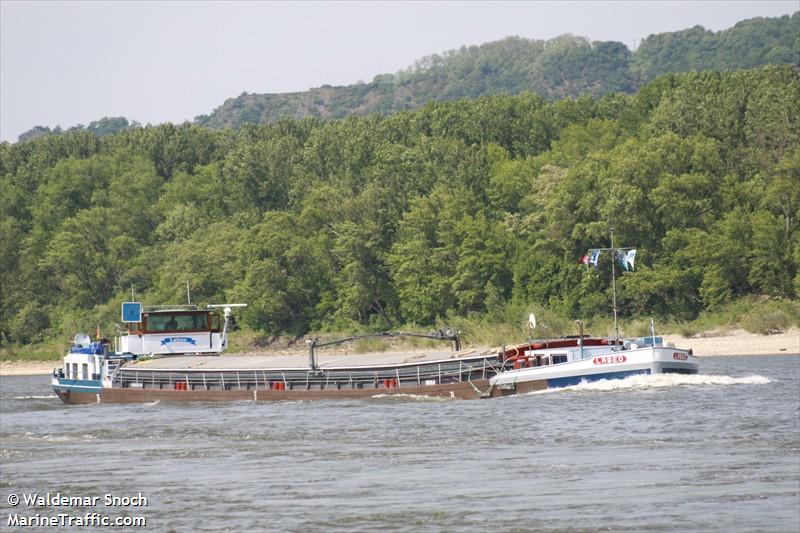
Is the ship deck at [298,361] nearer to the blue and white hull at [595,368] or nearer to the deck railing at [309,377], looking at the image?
the deck railing at [309,377]

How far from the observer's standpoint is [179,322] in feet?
255

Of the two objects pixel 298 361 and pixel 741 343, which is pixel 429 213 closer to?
pixel 741 343

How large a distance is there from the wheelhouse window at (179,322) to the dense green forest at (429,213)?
36.9 m

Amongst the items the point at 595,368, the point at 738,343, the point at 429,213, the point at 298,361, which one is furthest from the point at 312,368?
the point at 429,213

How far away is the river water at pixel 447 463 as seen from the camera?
29656mm

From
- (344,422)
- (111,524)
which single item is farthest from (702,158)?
(111,524)

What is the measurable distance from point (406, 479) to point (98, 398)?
137 ft

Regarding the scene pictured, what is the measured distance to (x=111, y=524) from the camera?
31000mm

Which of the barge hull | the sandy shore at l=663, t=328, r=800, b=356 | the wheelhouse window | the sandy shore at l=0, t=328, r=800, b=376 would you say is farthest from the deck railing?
the sandy shore at l=663, t=328, r=800, b=356

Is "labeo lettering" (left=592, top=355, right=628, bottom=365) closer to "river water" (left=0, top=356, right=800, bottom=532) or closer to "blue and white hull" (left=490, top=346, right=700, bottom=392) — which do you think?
"blue and white hull" (left=490, top=346, right=700, bottom=392)

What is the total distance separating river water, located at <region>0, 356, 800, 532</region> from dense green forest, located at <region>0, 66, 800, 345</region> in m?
43.9

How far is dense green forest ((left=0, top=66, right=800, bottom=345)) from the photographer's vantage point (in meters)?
104

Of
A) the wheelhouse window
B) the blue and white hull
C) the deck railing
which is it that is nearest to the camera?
the blue and white hull

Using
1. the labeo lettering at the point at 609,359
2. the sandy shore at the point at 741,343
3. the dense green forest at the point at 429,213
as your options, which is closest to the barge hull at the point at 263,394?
the labeo lettering at the point at 609,359
